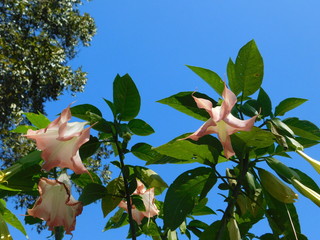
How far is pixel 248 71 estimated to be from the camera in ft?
2.76

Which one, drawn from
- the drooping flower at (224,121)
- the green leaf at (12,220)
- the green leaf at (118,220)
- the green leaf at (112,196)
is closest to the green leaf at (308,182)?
the drooping flower at (224,121)

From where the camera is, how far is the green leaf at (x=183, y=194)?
30.6 inches

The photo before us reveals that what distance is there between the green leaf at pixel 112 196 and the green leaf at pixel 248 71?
34 cm

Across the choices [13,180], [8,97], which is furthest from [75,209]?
[8,97]

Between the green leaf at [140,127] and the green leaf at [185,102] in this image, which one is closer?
the green leaf at [185,102]

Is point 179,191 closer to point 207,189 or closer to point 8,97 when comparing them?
point 207,189

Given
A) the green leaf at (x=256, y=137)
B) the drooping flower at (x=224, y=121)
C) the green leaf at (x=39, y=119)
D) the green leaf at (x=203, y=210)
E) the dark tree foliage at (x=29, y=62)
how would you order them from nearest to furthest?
the drooping flower at (x=224, y=121) < the green leaf at (x=256, y=137) < the green leaf at (x=39, y=119) < the green leaf at (x=203, y=210) < the dark tree foliage at (x=29, y=62)

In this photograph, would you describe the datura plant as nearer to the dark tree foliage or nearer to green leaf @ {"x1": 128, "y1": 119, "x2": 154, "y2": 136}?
green leaf @ {"x1": 128, "y1": 119, "x2": 154, "y2": 136}

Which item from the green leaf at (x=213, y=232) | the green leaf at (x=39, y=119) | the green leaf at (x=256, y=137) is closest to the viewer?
the green leaf at (x=256, y=137)

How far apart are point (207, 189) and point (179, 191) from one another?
6cm

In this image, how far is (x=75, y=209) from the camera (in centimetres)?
79

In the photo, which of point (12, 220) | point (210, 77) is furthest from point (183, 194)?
point (12, 220)

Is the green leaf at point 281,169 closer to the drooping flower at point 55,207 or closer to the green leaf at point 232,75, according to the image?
the green leaf at point 232,75

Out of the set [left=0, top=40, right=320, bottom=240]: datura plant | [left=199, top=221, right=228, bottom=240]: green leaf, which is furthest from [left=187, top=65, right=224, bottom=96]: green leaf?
[left=199, top=221, right=228, bottom=240]: green leaf
